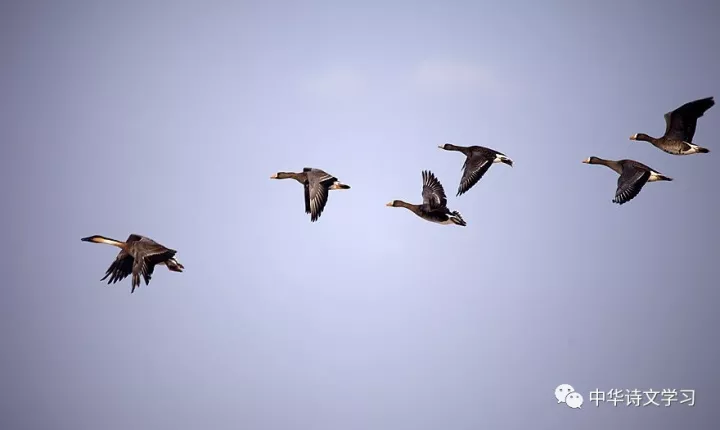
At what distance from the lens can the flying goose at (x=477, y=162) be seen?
29266 millimetres

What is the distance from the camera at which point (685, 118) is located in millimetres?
28172


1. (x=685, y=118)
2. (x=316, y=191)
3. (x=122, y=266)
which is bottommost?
(x=122, y=266)

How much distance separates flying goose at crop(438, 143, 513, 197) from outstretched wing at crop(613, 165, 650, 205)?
317 cm

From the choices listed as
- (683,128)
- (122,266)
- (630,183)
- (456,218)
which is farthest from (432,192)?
(122,266)

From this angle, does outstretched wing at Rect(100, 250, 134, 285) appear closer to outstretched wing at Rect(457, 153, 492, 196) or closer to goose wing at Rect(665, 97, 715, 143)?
outstretched wing at Rect(457, 153, 492, 196)

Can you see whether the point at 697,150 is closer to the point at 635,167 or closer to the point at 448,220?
the point at 635,167

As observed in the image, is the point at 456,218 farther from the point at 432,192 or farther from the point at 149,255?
the point at 149,255

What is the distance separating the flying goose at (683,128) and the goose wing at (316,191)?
9552mm

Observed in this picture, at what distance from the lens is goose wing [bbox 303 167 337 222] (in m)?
28.3

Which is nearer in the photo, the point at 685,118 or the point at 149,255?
the point at 149,255

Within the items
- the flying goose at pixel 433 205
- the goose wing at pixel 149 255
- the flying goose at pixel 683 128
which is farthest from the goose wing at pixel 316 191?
the flying goose at pixel 683 128

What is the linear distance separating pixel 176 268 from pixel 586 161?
13261mm

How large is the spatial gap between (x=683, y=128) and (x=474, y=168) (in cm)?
598

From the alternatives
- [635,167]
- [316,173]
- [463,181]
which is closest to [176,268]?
[316,173]
